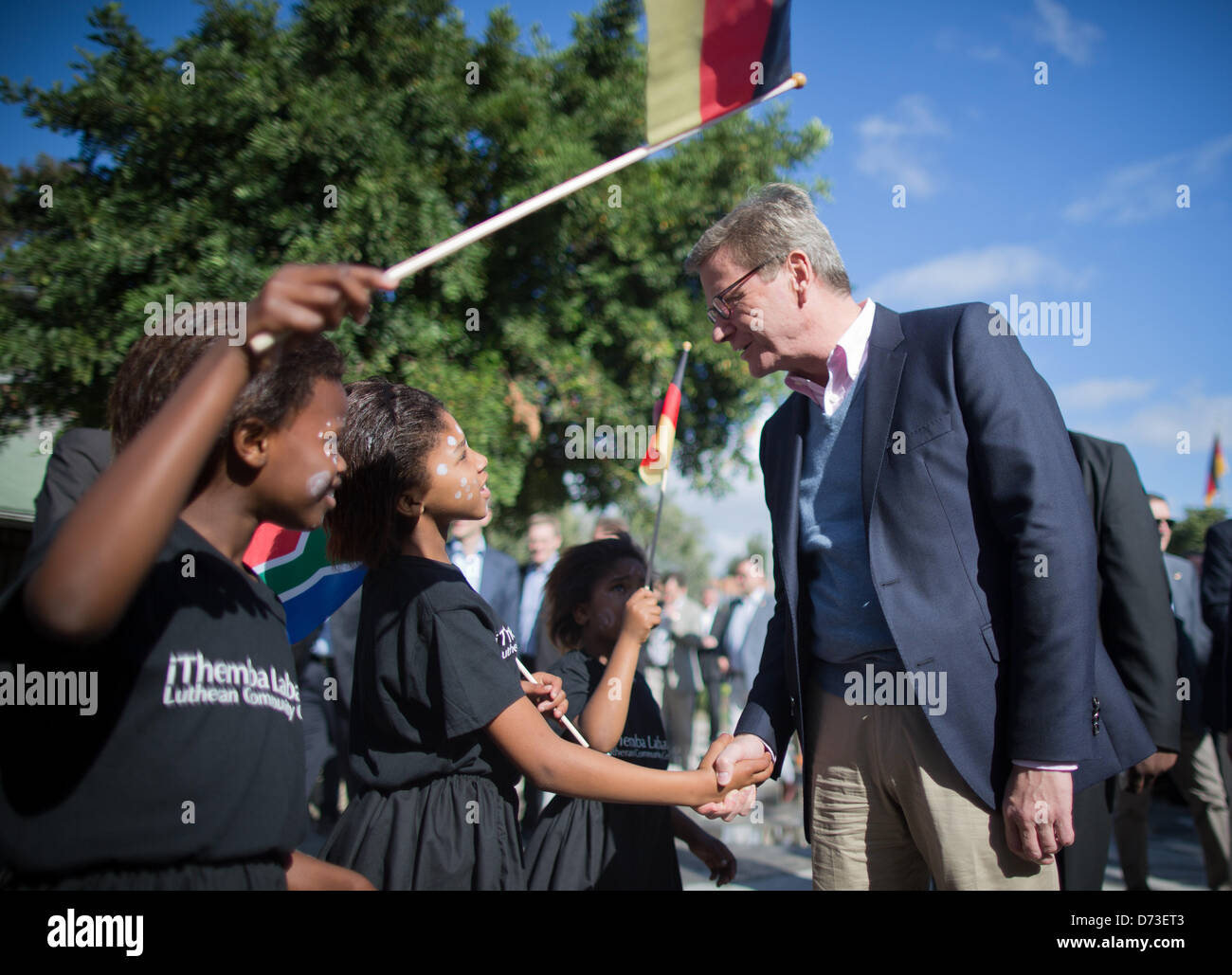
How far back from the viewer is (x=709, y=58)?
2.30m

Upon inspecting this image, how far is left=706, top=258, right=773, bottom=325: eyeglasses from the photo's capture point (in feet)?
8.28

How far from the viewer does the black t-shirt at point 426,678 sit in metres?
2.09

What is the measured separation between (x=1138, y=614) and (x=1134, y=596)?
62 mm

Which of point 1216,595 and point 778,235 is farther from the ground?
point 778,235

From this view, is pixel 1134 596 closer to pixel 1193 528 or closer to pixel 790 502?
pixel 790 502

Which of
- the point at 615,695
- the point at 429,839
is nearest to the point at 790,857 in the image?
the point at 615,695

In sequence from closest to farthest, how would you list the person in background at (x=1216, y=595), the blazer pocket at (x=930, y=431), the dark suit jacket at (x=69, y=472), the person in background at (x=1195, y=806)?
the blazer pocket at (x=930, y=431) < the dark suit jacket at (x=69, y=472) < the person in background at (x=1216, y=595) < the person in background at (x=1195, y=806)

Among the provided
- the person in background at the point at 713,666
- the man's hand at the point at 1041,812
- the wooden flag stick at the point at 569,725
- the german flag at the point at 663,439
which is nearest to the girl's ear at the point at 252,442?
the wooden flag stick at the point at 569,725

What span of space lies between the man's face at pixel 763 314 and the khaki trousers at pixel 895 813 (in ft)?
3.08

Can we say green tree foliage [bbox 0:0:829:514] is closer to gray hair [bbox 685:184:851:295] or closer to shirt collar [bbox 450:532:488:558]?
shirt collar [bbox 450:532:488:558]

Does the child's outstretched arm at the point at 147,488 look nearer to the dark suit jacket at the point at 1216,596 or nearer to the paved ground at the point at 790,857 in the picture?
the paved ground at the point at 790,857
